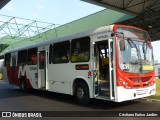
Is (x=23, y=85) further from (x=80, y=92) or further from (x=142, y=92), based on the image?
(x=142, y=92)

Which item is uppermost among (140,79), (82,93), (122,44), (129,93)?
(122,44)

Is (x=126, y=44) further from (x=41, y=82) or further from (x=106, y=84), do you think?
(x=41, y=82)

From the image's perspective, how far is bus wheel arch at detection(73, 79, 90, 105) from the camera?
1076 cm

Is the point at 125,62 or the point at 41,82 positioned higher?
the point at 125,62

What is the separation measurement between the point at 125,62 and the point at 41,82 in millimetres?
6250

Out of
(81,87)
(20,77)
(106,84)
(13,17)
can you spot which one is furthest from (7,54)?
(106,84)

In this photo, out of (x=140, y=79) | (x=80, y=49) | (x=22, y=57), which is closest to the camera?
(x=140, y=79)

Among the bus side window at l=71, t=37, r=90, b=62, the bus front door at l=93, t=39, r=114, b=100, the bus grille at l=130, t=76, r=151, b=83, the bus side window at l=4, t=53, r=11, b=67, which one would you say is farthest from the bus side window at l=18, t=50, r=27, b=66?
the bus grille at l=130, t=76, r=151, b=83

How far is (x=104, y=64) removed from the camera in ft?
35.0

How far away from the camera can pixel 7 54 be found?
19.8 metres

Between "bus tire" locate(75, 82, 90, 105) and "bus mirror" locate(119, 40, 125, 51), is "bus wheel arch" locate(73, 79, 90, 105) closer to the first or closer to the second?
"bus tire" locate(75, 82, 90, 105)

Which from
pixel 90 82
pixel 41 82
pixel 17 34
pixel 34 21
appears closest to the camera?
pixel 90 82

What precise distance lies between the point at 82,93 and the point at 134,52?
2.81 meters

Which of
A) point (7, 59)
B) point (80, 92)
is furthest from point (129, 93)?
point (7, 59)
